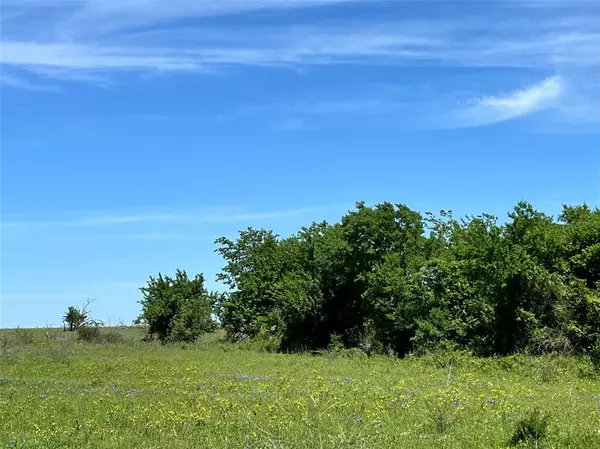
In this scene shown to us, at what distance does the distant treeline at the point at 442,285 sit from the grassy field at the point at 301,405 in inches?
128

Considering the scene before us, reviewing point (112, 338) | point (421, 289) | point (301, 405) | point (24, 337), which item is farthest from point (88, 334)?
point (301, 405)

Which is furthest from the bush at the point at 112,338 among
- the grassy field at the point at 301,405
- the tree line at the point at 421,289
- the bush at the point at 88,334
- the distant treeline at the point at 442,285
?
the grassy field at the point at 301,405

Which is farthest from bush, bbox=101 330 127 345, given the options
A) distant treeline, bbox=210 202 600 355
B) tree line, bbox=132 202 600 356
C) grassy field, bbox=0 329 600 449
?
grassy field, bbox=0 329 600 449

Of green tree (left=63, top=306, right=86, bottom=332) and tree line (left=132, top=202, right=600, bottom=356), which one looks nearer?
tree line (left=132, top=202, right=600, bottom=356)

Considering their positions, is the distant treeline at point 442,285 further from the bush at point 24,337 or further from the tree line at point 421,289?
the bush at point 24,337

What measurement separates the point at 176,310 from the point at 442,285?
881 inches

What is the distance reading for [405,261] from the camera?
31609 mm

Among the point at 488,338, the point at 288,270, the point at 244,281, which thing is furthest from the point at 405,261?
the point at 244,281

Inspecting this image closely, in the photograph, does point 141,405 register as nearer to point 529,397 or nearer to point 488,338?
point 529,397

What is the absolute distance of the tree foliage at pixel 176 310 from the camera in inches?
1758

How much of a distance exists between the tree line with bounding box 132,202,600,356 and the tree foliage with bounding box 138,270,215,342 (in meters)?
0.10

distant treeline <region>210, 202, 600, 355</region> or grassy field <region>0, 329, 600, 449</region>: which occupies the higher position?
distant treeline <region>210, 202, 600, 355</region>

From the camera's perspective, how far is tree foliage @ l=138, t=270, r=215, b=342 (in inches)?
1758

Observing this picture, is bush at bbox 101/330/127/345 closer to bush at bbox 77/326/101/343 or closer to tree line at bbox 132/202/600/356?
bush at bbox 77/326/101/343
